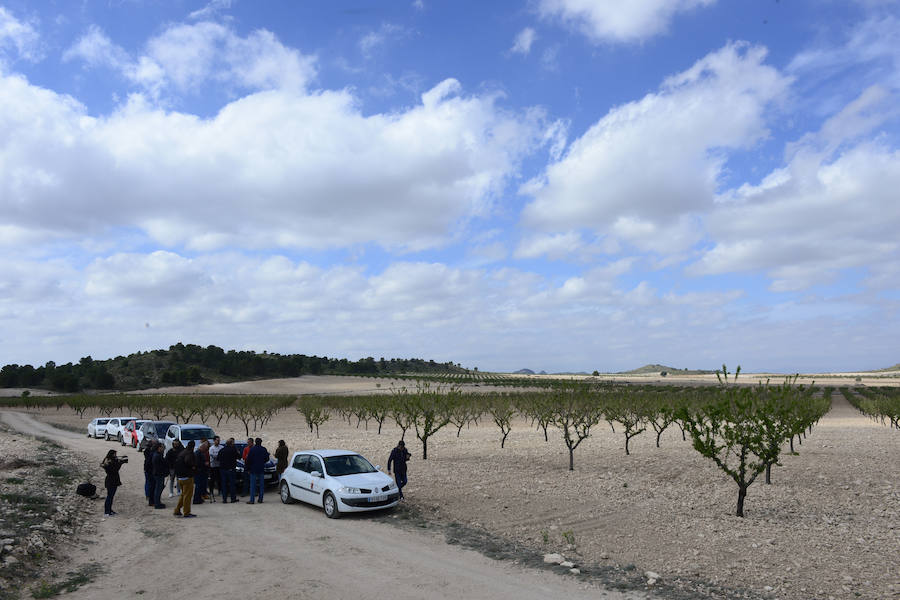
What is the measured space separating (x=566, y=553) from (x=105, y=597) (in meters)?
8.54

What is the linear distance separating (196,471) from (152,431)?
54.9ft

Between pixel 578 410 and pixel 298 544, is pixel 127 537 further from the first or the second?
pixel 578 410

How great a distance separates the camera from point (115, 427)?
127 ft

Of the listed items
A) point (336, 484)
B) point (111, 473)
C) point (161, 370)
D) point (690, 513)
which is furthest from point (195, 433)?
point (161, 370)

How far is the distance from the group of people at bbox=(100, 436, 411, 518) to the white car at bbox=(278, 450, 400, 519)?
2.87ft

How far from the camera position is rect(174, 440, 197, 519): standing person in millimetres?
15367

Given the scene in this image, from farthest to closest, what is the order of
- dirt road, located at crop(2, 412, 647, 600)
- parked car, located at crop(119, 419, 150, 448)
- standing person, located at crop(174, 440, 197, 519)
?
parked car, located at crop(119, 419, 150, 448) < standing person, located at crop(174, 440, 197, 519) < dirt road, located at crop(2, 412, 647, 600)

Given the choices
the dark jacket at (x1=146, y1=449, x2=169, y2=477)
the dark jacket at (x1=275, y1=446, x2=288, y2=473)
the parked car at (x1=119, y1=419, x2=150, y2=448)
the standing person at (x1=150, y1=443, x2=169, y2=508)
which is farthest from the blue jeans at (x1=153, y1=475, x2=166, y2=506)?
the parked car at (x1=119, y1=419, x2=150, y2=448)

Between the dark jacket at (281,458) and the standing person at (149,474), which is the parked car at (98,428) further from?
the dark jacket at (281,458)

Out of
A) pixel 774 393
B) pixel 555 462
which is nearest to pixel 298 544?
pixel 774 393

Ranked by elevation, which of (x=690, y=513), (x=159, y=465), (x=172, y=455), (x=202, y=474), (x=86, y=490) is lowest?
(x=690, y=513)

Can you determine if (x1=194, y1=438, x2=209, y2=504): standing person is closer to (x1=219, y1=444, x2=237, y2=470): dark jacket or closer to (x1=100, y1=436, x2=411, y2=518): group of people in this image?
(x1=100, y1=436, x2=411, y2=518): group of people

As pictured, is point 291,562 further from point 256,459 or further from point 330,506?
point 256,459

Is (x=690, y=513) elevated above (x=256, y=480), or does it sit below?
below
